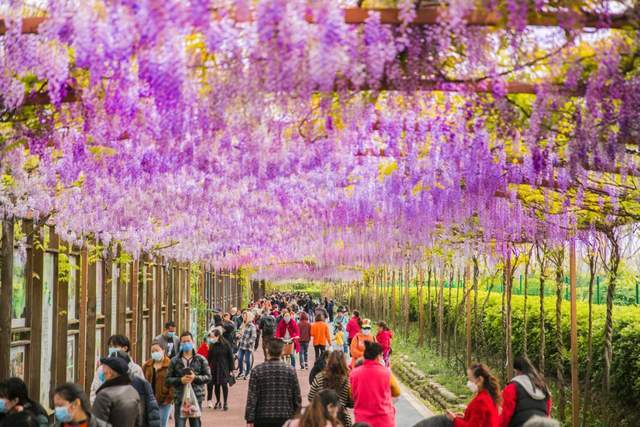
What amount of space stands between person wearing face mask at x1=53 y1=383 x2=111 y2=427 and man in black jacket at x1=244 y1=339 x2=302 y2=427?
84.2 inches

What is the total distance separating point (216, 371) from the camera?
527 inches

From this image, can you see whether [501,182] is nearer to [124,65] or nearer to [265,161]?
[265,161]

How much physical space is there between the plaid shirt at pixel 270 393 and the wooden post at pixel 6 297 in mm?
2444

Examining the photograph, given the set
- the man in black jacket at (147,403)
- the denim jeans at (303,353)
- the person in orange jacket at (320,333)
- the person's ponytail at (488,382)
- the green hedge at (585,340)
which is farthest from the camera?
the denim jeans at (303,353)

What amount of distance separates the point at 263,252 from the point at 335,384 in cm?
1986

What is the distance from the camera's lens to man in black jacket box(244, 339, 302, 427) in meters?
7.39

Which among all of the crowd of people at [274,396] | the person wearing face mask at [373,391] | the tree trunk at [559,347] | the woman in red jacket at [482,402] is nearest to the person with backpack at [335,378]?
the crowd of people at [274,396]

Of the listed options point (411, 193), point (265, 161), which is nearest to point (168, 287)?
point (411, 193)

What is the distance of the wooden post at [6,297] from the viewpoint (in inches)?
323

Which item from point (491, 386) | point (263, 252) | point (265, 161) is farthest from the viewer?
point (263, 252)

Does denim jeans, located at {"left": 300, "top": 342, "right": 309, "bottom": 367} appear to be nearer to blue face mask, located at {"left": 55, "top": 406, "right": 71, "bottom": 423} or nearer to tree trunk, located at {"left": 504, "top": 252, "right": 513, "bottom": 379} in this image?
tree trunk, located at {"left": 504, "top": 252, "right": 513, "bottom": 379}

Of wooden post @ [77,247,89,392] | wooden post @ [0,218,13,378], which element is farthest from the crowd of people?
wooden post @ [77,247,89,392]

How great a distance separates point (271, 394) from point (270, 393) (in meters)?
0.01

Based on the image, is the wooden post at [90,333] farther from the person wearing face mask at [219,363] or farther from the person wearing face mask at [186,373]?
the person wearing face mask at [186,373]
